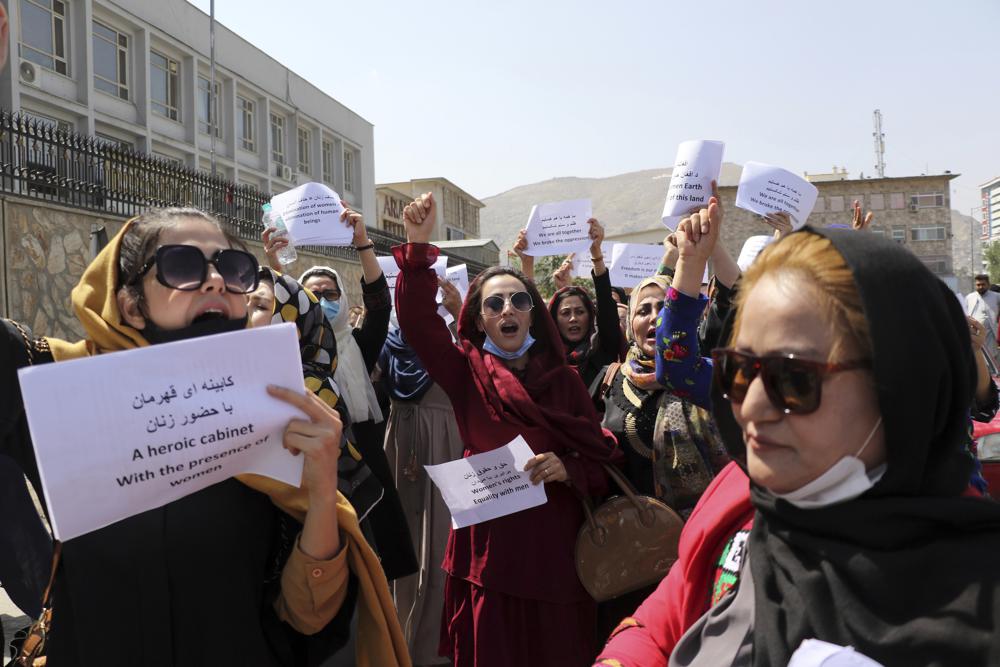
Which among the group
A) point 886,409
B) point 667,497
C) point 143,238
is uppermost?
point 143,238

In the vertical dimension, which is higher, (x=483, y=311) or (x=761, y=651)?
(x=483, y=311)

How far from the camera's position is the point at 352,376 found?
4.64 m

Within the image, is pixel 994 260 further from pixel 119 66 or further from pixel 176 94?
pixel 119 66

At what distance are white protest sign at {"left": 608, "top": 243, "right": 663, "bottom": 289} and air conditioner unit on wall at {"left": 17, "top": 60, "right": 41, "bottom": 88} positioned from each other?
18.5 metres

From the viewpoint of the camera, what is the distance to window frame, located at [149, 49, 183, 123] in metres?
26.5

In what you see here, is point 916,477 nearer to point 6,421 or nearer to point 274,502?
point 274,502

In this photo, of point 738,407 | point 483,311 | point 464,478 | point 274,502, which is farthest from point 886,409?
point 483,311

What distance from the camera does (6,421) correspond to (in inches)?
73.4

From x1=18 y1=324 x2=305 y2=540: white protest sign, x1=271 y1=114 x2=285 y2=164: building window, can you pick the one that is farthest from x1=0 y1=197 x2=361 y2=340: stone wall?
x1=271 y1=114 x2=285 y2=164: building window

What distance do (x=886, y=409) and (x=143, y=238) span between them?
1.62 meters

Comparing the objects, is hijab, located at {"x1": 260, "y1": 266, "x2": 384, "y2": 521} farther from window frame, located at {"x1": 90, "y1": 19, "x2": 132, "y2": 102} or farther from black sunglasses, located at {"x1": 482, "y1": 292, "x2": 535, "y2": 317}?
window frame, located at {"x1": 90, "y1": 19, "x2": 132, "y2": 102}

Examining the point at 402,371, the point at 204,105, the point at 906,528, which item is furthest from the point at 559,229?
the point at 204,105

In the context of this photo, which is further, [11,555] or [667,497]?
[667,497]

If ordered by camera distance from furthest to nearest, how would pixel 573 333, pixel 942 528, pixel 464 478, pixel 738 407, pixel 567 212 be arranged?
pixel 567 212 < pixel 573 333 < pixel 464 478 < pixel 738 407 < pixel 942 528
